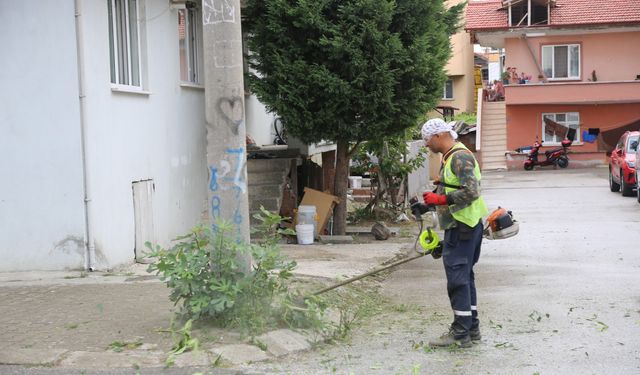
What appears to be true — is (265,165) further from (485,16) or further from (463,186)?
(485,16)

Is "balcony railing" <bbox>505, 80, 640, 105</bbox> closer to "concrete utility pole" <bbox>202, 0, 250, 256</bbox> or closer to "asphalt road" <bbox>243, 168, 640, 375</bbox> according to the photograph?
"asphalt road" <bbox>243, 168, 640, 375</bbox>

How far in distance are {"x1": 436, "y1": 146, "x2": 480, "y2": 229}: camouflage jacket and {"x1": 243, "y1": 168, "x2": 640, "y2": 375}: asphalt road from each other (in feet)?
3.38

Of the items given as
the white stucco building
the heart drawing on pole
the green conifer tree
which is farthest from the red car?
the heart drawing on pole

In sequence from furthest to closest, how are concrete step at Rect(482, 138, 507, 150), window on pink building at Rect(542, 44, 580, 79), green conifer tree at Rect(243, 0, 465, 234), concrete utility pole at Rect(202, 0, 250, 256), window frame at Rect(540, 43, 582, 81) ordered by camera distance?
concrete step at Rect(482, 138, 507, 150) → window on pink building at Rect(542, 44, 580, 79) → window frame at Rect(540, 43, 582, 81) → green conifer tree at Rect(243, 0, 465, 234) → concrete utility pole at Rect(202, 0, 250, 256)

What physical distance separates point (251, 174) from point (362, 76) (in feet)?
11.2

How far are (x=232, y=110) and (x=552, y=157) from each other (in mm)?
30135

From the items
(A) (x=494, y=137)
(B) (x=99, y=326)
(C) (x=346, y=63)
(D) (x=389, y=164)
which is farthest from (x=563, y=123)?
(B) (x=99, y=326)

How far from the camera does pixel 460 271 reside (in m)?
6.62

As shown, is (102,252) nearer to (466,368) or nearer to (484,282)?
(484,282)

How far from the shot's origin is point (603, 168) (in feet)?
115

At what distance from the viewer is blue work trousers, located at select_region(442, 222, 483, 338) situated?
21.7 feet

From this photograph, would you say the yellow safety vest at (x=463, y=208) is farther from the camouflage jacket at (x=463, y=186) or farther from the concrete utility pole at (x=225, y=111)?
the concrete utility pole at (x=225, y=111)

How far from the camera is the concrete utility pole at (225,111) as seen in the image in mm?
6965

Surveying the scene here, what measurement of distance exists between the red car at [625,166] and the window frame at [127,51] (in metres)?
14.2
